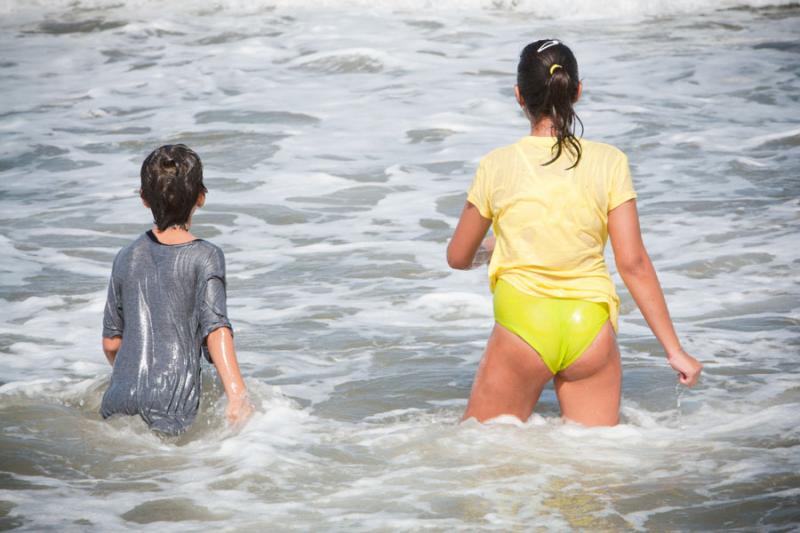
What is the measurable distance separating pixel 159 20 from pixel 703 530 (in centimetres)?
1663

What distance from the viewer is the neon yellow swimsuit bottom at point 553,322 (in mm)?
3795

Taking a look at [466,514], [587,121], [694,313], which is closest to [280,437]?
[466,514]

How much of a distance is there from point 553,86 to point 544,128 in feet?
0.54

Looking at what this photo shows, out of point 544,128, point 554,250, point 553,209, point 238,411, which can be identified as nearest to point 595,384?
point 554,250

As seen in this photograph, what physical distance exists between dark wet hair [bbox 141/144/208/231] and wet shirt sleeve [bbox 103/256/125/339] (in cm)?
31

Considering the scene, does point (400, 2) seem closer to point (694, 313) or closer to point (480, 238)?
point (694, 313)

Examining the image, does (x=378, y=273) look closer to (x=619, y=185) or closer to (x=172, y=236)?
(x=172, y=236)

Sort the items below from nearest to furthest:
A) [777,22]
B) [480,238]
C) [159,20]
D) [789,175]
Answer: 1. [480,238]
2. [789,175]
3. [777,22]
4. [159,20]

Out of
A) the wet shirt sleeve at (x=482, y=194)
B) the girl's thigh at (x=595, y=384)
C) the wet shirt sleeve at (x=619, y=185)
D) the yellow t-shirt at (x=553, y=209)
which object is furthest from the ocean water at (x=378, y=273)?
the wet shirt sleeve at (x=619, y=185)

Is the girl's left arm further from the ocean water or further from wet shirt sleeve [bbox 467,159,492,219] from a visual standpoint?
the ocean water

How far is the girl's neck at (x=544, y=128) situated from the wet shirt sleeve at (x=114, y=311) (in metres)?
1.67

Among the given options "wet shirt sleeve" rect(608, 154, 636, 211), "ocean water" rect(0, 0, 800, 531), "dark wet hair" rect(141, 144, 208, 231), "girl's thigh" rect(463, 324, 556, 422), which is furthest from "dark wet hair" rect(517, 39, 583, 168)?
"dark wet hair" rect(141, 144, 208, 231)

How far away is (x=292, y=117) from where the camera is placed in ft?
40.4

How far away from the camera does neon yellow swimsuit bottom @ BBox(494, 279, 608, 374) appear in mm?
3795
